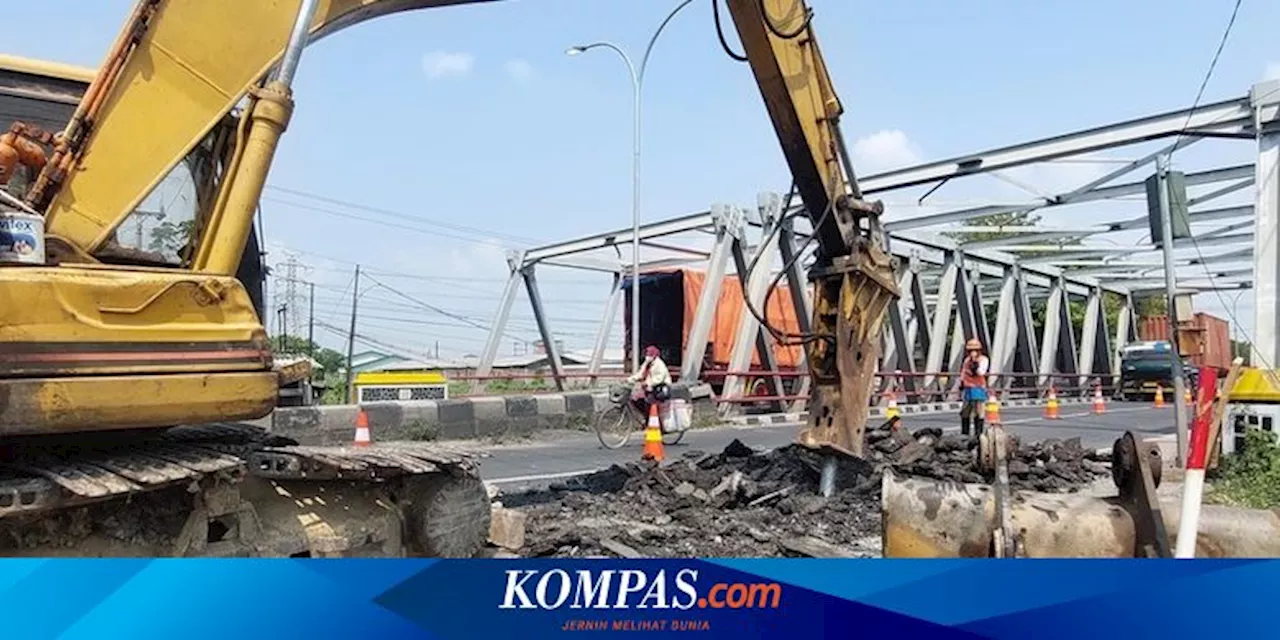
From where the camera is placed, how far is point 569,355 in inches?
2415

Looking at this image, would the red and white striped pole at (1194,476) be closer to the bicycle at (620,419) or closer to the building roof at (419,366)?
the bicycle at (620,419)

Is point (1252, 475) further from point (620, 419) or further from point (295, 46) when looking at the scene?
point (295, 46)

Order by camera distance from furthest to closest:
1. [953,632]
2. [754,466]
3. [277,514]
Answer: [754,466]
[277,514]
[953,632]

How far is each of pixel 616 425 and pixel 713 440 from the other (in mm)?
1980

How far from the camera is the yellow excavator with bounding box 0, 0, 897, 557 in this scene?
3441 mm

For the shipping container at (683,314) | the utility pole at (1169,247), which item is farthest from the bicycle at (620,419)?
the shipping container at (683,314)

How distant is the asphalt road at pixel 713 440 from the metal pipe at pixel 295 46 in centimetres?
Result: 396

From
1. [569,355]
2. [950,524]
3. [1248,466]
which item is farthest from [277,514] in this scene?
[569,355]

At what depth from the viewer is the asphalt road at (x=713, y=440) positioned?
10.4 meters

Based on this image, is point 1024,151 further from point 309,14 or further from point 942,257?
point 309,14

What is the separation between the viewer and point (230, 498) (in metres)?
4.24

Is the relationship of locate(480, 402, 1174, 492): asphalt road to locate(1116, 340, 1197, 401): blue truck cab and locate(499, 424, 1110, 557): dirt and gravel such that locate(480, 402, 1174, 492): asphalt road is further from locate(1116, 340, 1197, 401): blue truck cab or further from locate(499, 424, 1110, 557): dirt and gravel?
locate(1116, 340, 1197, 401): blue truck cab

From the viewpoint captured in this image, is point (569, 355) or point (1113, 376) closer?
point (1113, 376)

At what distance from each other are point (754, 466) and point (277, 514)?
15.6 ft
